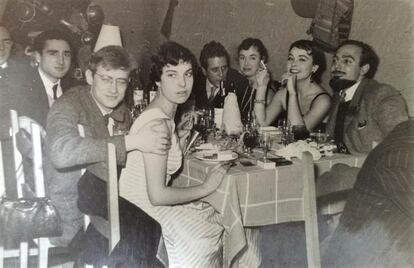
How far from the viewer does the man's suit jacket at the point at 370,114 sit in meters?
1.54

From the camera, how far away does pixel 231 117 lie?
5.23ft

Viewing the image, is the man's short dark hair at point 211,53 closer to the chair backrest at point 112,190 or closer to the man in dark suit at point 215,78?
the man in dark suit at point 215,78

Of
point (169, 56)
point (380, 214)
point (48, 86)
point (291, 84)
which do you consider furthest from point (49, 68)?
point (380, 214)

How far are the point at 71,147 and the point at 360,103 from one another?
1004 millimetres

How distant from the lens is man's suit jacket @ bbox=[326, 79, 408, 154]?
1.54m

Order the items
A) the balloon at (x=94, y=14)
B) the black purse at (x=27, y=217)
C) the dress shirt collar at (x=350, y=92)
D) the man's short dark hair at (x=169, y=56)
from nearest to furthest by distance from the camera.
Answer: the black purse at (x=27, y=217) < the man's short dark hair at (x=169, y=56) < the dress shirt collar at (x=350, y=92) < the balloon at (x=94, y=14)

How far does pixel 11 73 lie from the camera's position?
→ 1.39 meters

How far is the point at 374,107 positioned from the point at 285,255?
0.60m

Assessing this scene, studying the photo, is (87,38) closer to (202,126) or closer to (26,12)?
(26,12)

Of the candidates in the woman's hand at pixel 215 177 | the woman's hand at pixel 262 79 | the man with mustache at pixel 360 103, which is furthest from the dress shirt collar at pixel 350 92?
the woman's hand at pixel 215 177

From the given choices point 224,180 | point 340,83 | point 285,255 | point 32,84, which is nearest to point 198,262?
point 224,180

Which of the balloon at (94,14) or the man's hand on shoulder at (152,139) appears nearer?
the man's hand on shoulder at (152,139)

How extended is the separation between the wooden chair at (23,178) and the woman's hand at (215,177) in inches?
16.6

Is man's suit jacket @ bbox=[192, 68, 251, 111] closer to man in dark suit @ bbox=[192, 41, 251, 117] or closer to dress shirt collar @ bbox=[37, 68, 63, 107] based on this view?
man in dark suit @ bbox=[192, 41, 251, 117]
